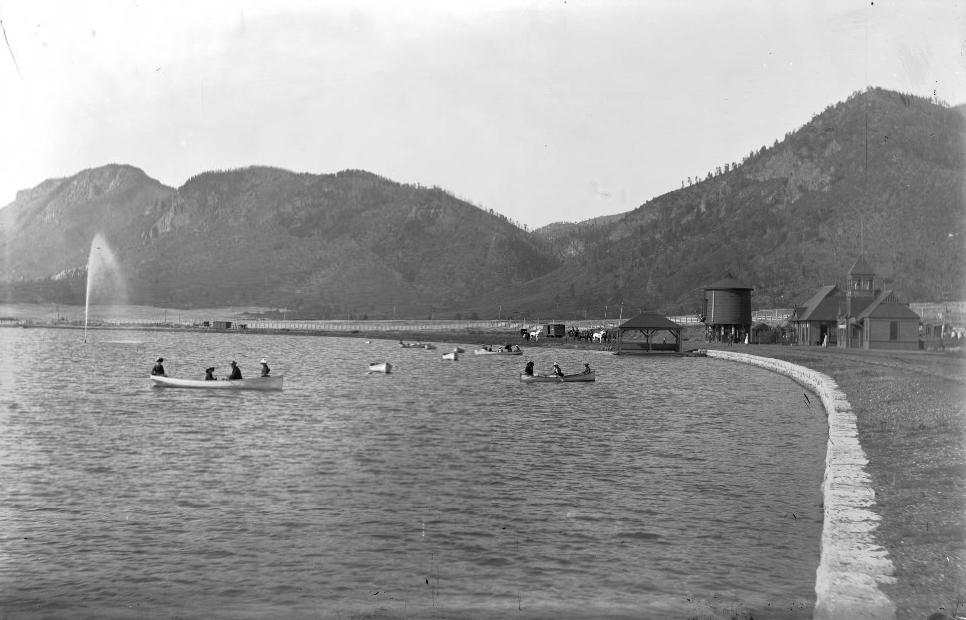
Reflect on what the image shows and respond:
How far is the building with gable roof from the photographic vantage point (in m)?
100

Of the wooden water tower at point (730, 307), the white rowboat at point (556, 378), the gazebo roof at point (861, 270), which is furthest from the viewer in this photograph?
the wooden water tower at point (730, 307)

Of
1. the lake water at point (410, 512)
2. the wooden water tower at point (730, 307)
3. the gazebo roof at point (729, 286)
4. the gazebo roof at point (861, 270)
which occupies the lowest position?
the lake water at point (410, 512)

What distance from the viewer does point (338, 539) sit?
22.3m

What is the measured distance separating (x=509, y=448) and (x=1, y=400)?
137 ft

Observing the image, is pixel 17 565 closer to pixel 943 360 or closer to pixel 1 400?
pixel 1 400

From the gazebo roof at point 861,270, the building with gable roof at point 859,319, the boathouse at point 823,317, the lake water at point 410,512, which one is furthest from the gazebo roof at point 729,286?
the lake water at point 410,512

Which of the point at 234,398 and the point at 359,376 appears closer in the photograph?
the point at 234,398

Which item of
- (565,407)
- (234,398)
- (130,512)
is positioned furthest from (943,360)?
(130,512)

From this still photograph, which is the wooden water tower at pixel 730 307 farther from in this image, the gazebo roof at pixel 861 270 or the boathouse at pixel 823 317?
the gazebo roof at pixel 861 270

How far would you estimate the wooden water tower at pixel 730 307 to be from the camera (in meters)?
137

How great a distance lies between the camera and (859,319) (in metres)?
106

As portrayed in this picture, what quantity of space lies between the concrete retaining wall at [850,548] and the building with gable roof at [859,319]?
246 ft

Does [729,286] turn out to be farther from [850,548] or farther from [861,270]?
[850,548]

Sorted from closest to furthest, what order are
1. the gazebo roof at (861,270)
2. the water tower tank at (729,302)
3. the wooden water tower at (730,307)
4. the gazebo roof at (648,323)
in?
the gazebo roof at (648,323) → the gazebo roof at (861,270) → the water tower tank at (729,302) → the wooden water tower at (730,307)
